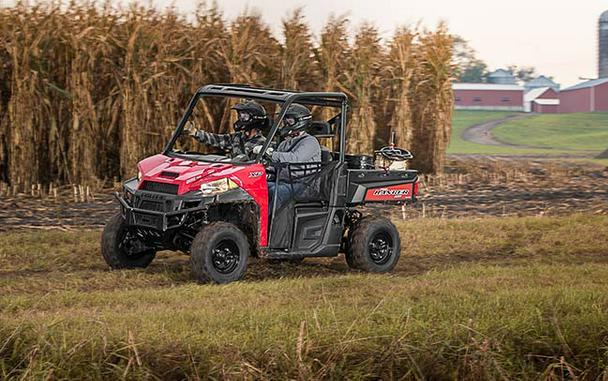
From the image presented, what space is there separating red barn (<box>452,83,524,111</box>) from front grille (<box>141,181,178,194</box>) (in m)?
57.4

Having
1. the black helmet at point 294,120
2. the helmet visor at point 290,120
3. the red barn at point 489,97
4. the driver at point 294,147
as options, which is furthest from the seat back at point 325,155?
the red barn at point 489,97

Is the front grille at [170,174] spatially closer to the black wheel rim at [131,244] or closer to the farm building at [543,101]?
the black wheel rim at [131,244]

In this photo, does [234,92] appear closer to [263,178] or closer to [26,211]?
[263,178]

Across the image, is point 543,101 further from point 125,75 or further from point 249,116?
point 249,116

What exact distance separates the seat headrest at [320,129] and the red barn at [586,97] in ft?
A: 175

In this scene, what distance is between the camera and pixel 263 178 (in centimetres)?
1150

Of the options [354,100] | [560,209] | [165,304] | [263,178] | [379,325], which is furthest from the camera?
[354,100]

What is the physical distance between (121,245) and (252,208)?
1474 millimetres

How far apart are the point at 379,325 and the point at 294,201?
148 inches

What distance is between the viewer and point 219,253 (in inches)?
442

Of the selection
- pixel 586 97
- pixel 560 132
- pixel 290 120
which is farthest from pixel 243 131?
pixel 586 97

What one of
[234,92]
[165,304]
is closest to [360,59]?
[234,92]

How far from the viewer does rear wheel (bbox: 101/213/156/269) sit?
11922 millimetres

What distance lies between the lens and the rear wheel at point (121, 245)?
39.1ft
